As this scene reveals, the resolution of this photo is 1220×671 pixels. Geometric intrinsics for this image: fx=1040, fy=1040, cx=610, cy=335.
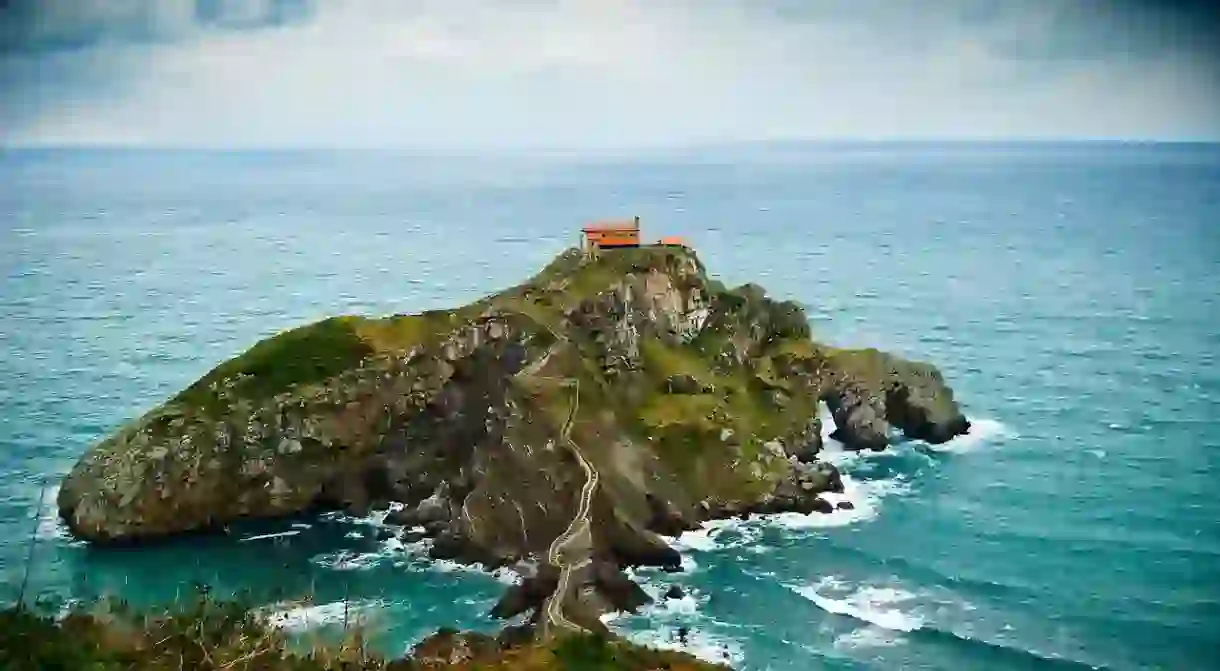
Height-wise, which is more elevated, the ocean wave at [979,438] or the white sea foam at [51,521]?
the ocean wave at [979,438]

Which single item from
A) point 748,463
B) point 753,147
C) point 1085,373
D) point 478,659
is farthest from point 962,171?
point 478,659

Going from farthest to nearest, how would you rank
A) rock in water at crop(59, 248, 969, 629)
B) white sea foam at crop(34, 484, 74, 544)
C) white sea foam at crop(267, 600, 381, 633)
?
rock in water at crop(59, 248, 969, 629) → white sea foam at crop(34, 484, 74, 544) → white sea foam at crop(267, 600, 381, 633)

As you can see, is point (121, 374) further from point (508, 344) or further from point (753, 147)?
point (753, 147)

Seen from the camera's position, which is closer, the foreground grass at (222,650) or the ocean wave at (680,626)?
the foreground grass at (222,650)

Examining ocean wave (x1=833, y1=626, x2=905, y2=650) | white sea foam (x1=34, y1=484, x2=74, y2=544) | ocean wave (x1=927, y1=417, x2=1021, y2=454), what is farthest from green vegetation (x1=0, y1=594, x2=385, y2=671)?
ocean wave (x1=927, y1=417, x2=1021, y2=454)

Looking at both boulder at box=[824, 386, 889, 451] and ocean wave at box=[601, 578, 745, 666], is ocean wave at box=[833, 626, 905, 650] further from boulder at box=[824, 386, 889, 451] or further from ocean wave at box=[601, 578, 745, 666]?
boulder at box=[824, 386, 889, 451]

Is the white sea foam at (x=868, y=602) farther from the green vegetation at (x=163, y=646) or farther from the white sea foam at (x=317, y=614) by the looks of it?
the green vegetation at (x=163, y=646)

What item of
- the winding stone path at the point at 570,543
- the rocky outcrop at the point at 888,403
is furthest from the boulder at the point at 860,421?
the winding stone path at the point at 570,543
